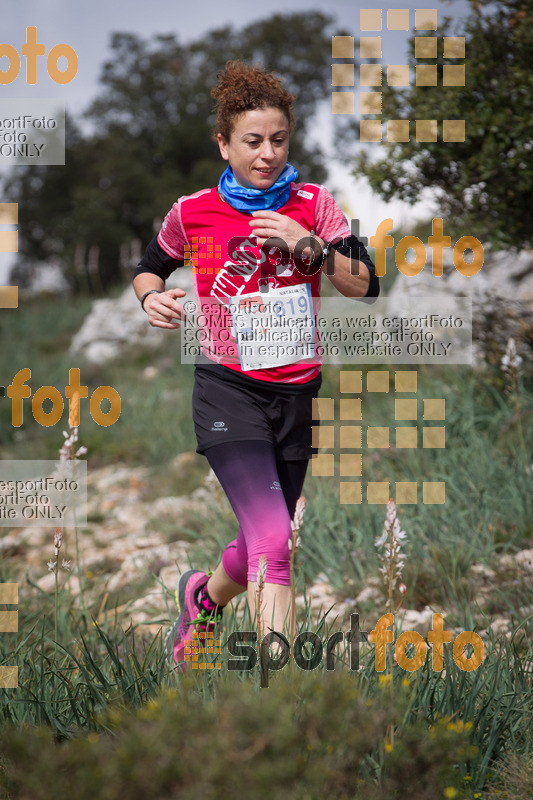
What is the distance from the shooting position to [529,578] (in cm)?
330

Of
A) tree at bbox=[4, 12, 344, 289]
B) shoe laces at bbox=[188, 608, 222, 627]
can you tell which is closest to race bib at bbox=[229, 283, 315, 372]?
shoe laces at bbox=[188, 608, 222, 627]

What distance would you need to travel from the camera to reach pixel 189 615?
2.93 m

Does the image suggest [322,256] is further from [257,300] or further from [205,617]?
[205,617]

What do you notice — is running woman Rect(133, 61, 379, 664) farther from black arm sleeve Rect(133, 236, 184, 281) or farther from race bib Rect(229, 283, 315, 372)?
black arm sleeve Rect(133, 236, 184, 281)

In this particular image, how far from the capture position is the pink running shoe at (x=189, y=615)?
2.83 meters

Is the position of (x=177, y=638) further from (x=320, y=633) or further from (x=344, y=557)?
(x=344, y=557)

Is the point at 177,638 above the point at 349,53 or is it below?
below

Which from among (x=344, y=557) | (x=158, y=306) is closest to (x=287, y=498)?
(x=158, y=306)

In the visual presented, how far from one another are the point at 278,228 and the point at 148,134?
20062 millimetres

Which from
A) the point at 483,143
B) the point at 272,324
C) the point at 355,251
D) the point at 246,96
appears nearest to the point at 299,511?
the point at 272,324

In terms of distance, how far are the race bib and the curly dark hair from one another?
58 centimetres

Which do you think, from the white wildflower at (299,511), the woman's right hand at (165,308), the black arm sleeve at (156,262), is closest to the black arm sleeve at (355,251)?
the woman's right hand at (165,308)

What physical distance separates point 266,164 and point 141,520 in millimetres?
3602

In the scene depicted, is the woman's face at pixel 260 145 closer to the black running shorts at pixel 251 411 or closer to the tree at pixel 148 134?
the black running shorts at pixel 251 411
